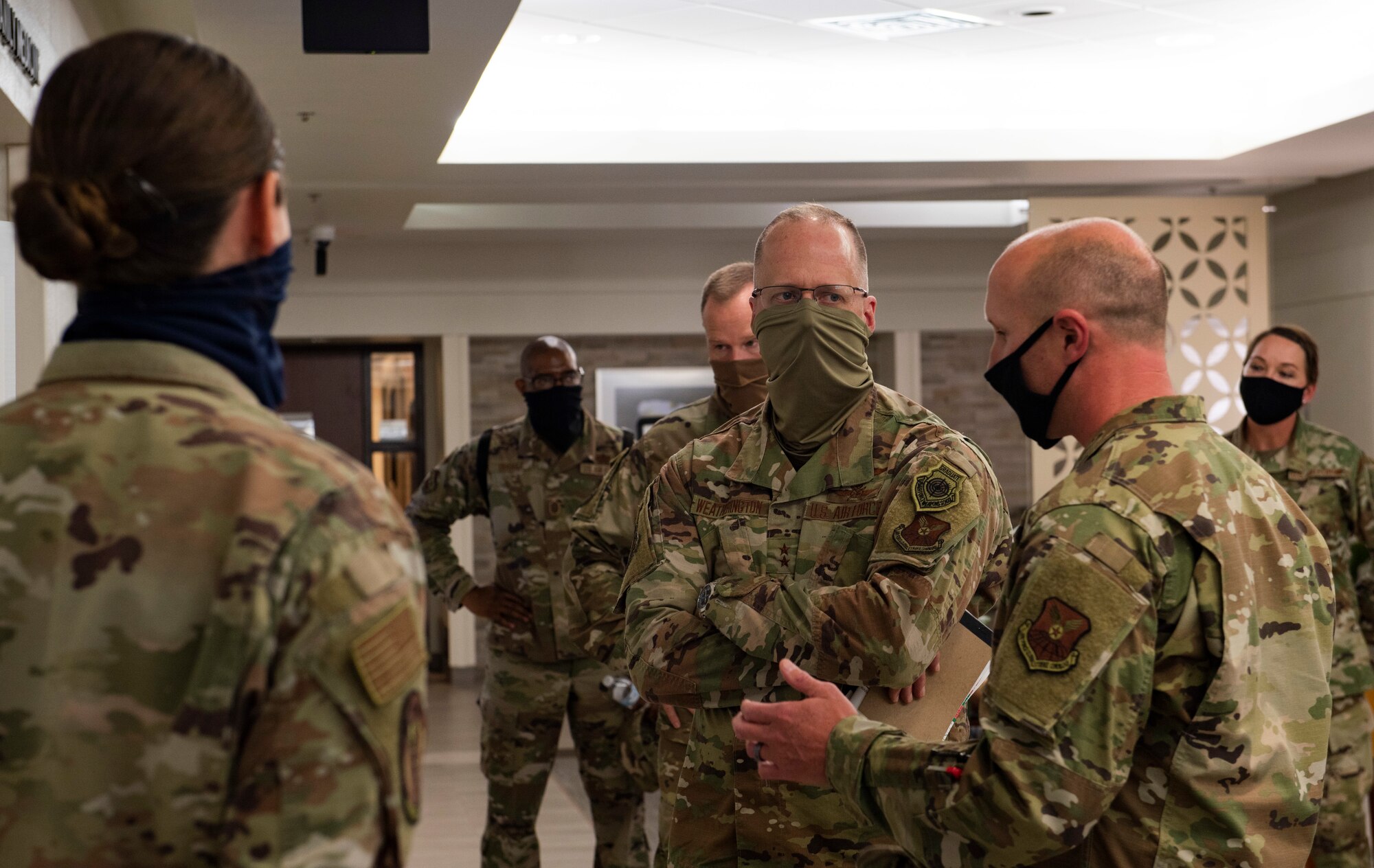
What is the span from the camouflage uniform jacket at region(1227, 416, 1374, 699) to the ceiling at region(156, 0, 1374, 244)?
6.28ft

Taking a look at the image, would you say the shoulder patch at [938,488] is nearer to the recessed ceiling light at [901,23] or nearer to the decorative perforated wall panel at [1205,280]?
the recessed ceiling light at [901,23]

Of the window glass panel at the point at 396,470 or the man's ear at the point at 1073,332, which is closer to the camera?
the man's ear at the point at 1073,332

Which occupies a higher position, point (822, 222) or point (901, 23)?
point (901, 23)

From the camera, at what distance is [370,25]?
3.88 metres

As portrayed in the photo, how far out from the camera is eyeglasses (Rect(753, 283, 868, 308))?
2424mm

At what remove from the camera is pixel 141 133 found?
3.56 ft

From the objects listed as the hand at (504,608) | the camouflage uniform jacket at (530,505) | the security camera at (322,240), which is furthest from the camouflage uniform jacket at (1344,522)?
the security camera at (322,240)

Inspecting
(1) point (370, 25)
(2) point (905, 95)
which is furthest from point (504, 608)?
(2) point (905, 95)

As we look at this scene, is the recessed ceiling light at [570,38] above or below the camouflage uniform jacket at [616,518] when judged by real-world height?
above

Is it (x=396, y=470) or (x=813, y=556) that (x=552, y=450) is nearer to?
(x=813, y=556)

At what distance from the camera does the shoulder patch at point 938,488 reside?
2.19 metres

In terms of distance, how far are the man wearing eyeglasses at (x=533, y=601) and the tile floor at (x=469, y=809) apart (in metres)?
1.04

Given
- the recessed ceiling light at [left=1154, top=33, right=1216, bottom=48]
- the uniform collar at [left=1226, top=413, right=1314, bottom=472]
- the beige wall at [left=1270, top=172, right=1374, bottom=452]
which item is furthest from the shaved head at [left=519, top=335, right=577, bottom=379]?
Answer: the beige wall at [left=1270, top=172, right=1374, bottom=452]

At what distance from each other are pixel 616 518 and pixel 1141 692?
79.8 inches
